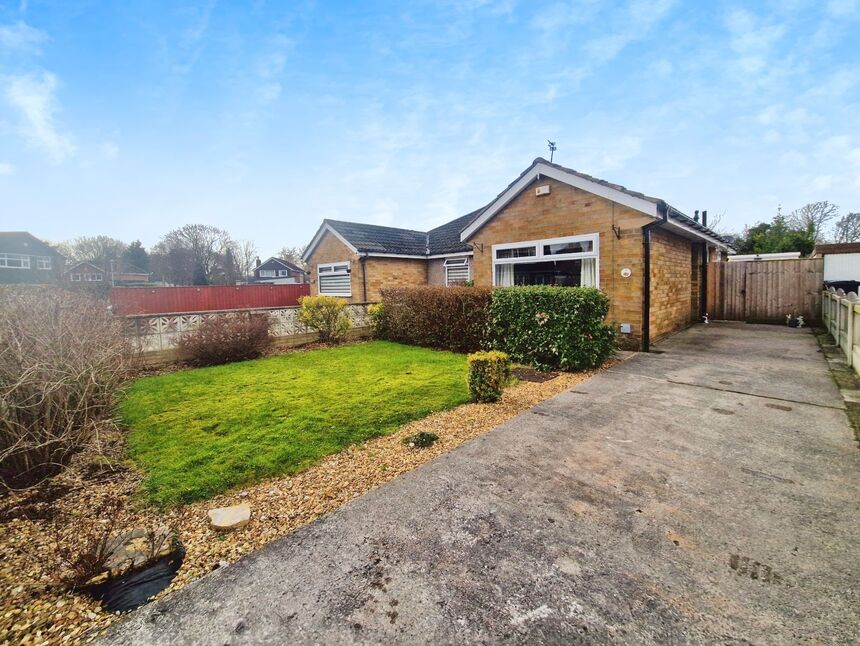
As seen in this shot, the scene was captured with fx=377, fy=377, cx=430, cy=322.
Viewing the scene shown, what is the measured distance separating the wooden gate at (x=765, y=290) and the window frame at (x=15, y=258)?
190 feet

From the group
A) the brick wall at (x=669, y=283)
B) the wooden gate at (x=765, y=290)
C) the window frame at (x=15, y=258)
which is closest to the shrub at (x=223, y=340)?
the brick wall at (x=669, y=283)

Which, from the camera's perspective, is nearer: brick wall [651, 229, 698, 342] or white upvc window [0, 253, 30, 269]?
brick wall [651, 229, 698, 342]

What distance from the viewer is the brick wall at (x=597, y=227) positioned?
30.6 feet

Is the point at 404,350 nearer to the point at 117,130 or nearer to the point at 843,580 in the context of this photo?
the point at 843,580

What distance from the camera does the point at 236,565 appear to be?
2.53m

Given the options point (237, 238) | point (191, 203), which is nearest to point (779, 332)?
point (191, 203)

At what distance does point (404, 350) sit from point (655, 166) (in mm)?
16110

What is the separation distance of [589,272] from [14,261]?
179ft

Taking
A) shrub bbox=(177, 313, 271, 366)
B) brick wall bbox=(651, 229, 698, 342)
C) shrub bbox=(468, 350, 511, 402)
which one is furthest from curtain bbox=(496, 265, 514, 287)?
shrub bbox=(177, 313, 271, 366)

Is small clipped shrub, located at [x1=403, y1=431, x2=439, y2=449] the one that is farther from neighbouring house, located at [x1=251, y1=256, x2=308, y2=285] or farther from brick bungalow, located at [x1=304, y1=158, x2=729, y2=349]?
neighbouring house, located at [x1=251, y1=256, x2=308, y2=285]

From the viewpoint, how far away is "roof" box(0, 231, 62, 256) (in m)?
38.0

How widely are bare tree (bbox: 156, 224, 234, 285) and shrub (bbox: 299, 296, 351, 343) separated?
4220cm

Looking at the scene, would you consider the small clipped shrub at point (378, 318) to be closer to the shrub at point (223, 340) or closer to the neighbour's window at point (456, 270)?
the shrub at point (223, 340)

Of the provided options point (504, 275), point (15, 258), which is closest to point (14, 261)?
point (15, 258)
